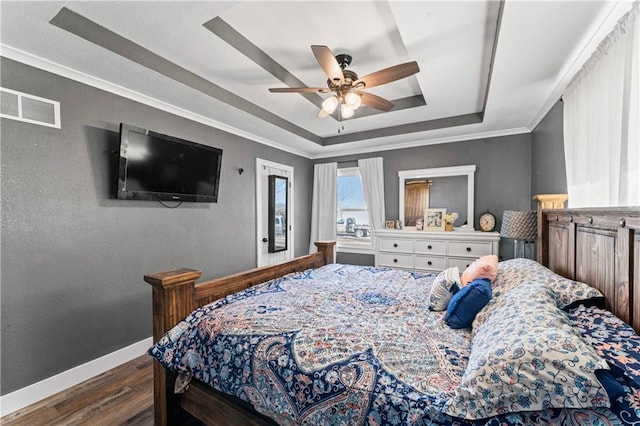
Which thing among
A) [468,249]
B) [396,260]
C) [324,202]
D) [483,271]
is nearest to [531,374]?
[483,271]

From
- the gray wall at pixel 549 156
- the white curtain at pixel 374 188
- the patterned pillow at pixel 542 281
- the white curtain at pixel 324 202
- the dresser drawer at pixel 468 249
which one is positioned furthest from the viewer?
the white curtain at pixel 324 202

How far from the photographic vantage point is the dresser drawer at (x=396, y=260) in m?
3.91

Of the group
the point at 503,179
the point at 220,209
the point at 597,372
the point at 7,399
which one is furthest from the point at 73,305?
the point at 503,179

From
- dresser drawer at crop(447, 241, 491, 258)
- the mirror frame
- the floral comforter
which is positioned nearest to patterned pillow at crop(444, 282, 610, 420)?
the floral comforter

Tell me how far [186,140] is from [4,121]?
131 centimetres

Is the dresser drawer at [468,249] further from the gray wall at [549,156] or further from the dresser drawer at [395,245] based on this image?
the gray wall at [549,156]

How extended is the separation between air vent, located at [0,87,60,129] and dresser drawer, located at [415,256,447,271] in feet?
13.5

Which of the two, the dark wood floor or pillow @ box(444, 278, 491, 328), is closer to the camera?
pillow @ box(444, 278, 491, 328)

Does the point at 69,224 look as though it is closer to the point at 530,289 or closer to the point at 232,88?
the point at 232,88

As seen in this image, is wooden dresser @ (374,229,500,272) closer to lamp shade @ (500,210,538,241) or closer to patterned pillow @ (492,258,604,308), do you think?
lamp shade @ (500,210,538,241)

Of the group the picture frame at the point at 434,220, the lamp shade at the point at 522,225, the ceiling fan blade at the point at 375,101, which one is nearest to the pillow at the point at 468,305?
the lamp shade at the point at 522,225

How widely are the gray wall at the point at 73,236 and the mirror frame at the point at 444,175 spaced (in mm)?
3120

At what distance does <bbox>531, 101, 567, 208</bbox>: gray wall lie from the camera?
8.34 feet

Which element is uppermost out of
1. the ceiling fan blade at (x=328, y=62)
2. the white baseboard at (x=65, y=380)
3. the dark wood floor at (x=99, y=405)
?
the ceiling fan blade at (x=328, y=62)
